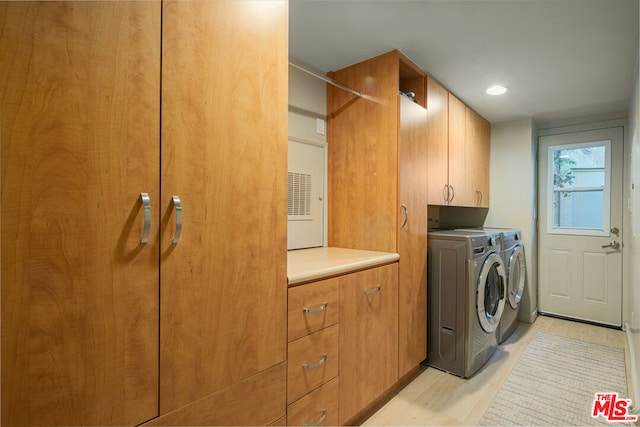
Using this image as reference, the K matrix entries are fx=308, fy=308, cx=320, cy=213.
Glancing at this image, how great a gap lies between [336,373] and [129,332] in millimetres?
1031

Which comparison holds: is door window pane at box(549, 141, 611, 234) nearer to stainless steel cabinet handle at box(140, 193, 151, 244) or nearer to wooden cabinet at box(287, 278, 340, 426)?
wooden cabinet at box(287, 278, 340, 426)

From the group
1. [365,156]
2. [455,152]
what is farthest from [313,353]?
[455,152]

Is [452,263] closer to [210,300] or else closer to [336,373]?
[336,373]

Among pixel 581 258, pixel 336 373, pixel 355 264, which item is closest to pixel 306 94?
pixel 355 264

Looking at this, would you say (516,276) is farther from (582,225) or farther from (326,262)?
(326,262)

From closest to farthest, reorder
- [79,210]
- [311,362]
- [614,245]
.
A: [79,210] → [311,362] → [614,245]

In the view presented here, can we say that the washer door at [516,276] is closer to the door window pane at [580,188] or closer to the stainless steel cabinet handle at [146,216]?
the door window pane at [580,188]

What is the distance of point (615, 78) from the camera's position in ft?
7.72

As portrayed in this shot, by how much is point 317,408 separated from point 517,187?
3180 millimetres

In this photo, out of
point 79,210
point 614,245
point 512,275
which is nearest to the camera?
point 79,210

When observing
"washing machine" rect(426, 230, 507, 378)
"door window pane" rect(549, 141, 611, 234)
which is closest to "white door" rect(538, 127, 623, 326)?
"door window pane" rect(549, 141, 611, 234)

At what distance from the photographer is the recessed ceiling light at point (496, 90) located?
8.30ft

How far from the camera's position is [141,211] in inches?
32.5

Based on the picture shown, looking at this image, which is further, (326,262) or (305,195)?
(305,195)
